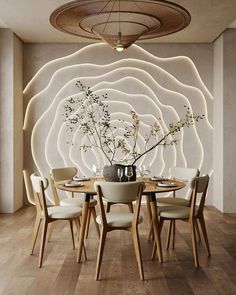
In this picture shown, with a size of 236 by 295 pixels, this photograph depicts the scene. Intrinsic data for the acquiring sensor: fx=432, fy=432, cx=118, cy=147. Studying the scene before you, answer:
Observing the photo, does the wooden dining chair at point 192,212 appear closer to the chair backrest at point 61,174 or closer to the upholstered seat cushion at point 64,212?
the upholstered seat cushion at point 64,212

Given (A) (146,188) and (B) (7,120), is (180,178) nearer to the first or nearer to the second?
(A) (146,188)

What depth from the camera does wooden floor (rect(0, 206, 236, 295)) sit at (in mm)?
3354

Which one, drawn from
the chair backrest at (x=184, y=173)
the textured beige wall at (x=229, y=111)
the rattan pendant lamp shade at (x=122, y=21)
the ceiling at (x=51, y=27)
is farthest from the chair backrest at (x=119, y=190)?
the textured beige wall at (x=229, y=111)

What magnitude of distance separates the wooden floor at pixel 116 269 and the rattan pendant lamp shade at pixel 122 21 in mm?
2186

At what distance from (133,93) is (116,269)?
12.7ft

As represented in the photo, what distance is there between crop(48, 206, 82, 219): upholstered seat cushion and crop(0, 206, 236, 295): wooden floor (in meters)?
0.42

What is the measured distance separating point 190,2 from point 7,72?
2.97 m

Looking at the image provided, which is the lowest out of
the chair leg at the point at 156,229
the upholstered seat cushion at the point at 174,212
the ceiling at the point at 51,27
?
the chair leg at the point at 156,229

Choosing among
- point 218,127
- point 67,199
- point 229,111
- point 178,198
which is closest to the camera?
point 178,198

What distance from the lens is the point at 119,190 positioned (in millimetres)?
3598

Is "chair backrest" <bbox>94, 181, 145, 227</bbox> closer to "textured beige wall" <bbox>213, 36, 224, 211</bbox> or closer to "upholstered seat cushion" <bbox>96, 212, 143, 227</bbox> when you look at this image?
"upholstered seat cushion" <bbox>96, 212, 143, 227</bbox>

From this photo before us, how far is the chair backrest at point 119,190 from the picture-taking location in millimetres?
3590

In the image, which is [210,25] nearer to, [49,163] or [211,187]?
[211,187]

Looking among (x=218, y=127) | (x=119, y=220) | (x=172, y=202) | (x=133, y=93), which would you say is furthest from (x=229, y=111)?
(x=119, y=220)
